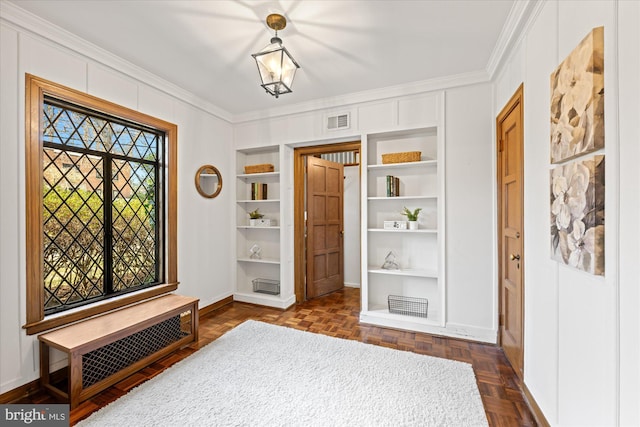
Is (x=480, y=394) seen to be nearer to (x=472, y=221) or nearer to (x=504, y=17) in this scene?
(x=472, y=221)

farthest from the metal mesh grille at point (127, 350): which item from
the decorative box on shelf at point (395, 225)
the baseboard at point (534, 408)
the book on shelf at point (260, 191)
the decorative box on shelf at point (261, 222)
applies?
the baseboard at point (534, 408)

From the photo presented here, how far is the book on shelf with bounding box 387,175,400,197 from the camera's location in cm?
329

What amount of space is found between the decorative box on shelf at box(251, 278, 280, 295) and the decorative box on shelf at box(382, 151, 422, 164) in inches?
91.5

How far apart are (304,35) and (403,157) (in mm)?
1637

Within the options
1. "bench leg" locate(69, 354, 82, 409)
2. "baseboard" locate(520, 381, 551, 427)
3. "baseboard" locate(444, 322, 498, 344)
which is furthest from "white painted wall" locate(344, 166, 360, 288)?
"bench leg" locate(69, 354, 82, 409)

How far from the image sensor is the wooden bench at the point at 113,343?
6.24ft

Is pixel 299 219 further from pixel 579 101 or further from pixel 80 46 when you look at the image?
pixel 579 101

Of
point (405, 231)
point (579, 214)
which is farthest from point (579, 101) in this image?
point (405, 231)

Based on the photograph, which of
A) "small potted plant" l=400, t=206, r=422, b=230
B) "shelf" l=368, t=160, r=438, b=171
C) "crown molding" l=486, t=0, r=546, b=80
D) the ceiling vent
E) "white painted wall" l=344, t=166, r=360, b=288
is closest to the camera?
"crown molding" l=486, t=0, r=546, b=80

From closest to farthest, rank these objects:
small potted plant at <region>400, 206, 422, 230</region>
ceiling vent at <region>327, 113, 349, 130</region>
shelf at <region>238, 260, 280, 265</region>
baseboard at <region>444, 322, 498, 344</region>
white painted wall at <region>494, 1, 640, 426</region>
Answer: white painted wall at <region>494, 1, 640, 426</region> → baseboard at <region>444, 322, 498, 344</region> → small potted plant at <region>400, 206, 422, 230</region> → ceiling vent at <region>327, 113, 349, 130</region> → shelf at <region>238, 260, 280, 265</region>

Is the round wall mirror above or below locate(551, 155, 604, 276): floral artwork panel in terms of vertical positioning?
above

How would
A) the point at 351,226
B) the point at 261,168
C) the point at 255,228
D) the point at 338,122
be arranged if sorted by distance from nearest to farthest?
1. the point at 338,122
2. the point at 261,168
3. the point at 255,228
4. the point at 351,226

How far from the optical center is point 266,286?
4164mm

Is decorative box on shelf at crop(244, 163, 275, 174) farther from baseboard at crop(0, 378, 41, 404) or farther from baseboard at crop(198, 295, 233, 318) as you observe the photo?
baseboard at crop(0, 378, 41, 404)
